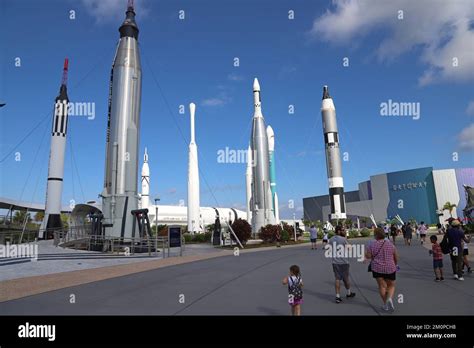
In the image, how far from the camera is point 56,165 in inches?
1411

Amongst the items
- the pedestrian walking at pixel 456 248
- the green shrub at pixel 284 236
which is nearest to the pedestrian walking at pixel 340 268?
the pedestrian walking at pixel 456 248

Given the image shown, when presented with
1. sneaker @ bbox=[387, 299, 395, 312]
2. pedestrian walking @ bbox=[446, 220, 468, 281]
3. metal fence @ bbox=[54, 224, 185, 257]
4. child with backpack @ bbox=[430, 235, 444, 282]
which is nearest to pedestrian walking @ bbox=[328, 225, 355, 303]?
sneaker @ bbox=[387, 299, 395, 312]

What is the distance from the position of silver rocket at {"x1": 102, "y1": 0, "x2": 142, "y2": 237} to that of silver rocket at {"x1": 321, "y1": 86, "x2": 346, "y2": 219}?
25196 millimetres

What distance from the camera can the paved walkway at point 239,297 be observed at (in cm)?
653

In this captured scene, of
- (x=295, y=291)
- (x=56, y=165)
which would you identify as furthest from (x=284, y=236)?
(x=295, y=291)

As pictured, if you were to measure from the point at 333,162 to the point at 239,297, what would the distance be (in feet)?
122

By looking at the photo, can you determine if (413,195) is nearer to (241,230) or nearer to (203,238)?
(203,238)

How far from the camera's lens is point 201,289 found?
901 centimetres

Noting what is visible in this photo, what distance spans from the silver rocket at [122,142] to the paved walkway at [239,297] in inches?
543

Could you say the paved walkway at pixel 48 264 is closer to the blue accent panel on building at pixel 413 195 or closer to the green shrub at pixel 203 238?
the green shrub at pixel 203 238

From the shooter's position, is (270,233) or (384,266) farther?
(270,233)
